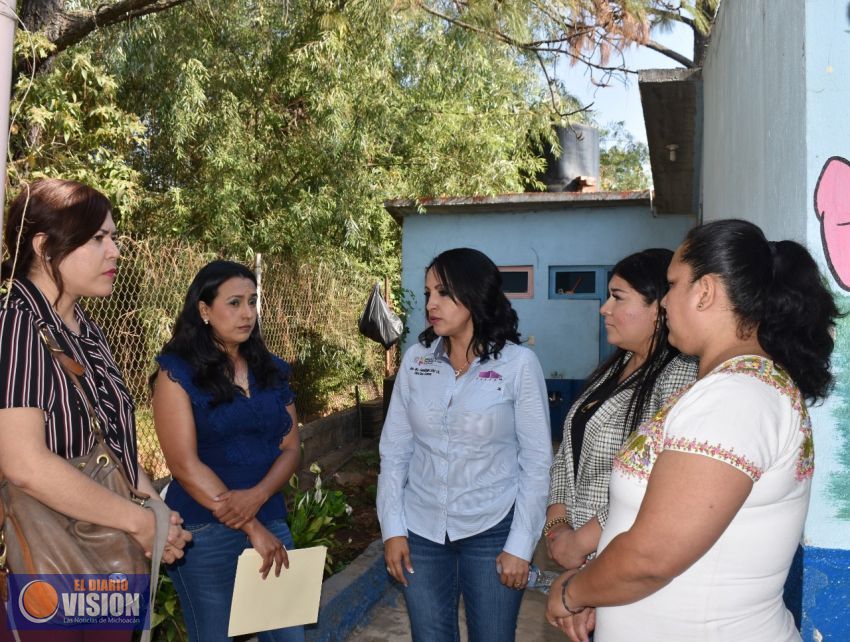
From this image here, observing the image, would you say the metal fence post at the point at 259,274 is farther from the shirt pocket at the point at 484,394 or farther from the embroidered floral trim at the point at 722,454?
the embroidered floral trim at the point at 722,454

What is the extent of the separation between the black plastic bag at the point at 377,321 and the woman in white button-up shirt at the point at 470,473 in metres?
7.09

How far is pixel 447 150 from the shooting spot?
13.6 metres

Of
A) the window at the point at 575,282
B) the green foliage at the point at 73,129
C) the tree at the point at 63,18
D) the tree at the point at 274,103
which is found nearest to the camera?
the tree at the point at 63,18

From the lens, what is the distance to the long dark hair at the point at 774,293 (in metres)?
1.68

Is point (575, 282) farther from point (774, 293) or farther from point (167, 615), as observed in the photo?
point (774, 293)

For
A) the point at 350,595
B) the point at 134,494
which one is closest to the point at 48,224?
the point at 134,494

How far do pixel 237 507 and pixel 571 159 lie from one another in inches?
474

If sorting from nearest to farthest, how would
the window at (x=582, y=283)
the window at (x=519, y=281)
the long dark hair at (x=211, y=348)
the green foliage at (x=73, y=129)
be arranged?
the long dark hair at (x=211, y=348)
the green foliage at (x=73, y=129)
the window at (x=582, y=283)
the window at (x=519, y=281)

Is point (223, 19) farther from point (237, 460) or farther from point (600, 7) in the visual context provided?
point (237, 460)

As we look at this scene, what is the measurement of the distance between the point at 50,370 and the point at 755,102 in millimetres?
3015

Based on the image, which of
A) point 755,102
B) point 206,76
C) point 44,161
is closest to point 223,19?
point 206,76

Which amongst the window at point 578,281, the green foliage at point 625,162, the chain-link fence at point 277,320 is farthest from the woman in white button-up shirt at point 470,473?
the green foliage at point 625,162

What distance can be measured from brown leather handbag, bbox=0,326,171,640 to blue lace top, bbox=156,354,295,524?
2.28 ft

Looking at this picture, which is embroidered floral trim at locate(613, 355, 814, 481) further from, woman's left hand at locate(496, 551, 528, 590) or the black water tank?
the black water tank
